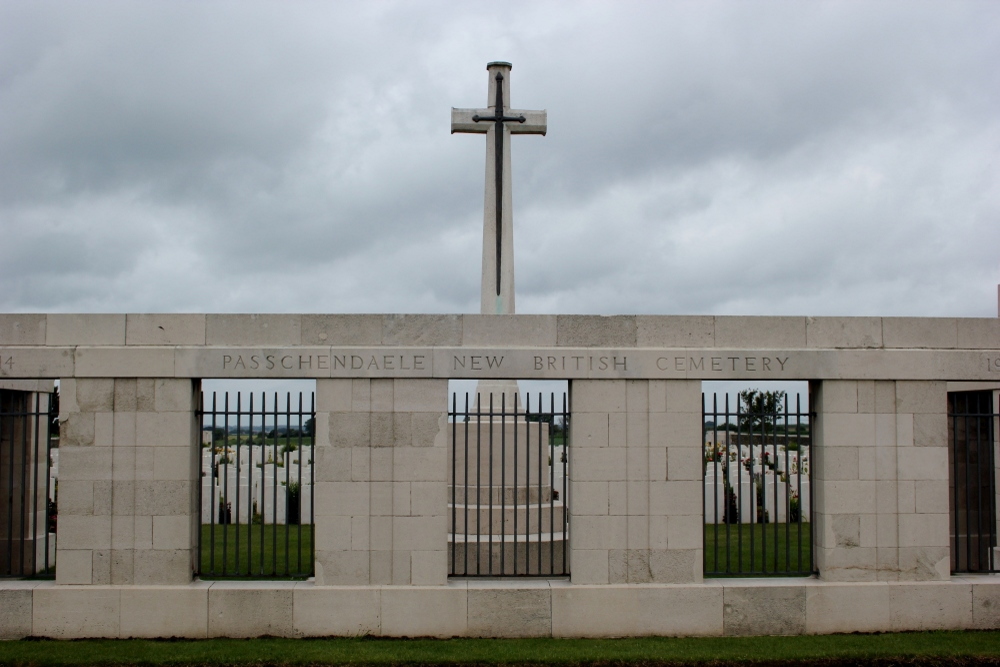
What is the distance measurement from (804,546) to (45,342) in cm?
1202

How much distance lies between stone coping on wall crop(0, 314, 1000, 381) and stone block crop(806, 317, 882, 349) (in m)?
0.01

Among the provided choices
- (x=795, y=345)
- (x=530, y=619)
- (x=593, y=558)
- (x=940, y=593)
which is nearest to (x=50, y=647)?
(x=530, y=619)

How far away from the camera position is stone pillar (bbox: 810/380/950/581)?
34.4 feet

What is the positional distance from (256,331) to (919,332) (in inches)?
291

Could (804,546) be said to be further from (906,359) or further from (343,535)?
(343,535)

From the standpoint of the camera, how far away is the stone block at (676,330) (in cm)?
1054

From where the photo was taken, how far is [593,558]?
33.7 ft

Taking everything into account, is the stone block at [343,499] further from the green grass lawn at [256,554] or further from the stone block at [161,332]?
the stone block at [161,332]

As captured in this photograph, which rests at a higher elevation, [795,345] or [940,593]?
[795,345]

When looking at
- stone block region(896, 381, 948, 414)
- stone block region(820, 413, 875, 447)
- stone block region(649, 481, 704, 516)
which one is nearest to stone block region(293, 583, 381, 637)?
stone block region(649, 481, 704, 516)

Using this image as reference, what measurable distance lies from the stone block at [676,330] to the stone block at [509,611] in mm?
2970

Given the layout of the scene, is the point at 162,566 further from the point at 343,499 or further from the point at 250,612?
the point at 343,499

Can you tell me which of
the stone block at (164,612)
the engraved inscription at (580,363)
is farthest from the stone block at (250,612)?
the engraved inscription at (580,363)

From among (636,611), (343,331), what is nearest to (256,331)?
(343,331)
